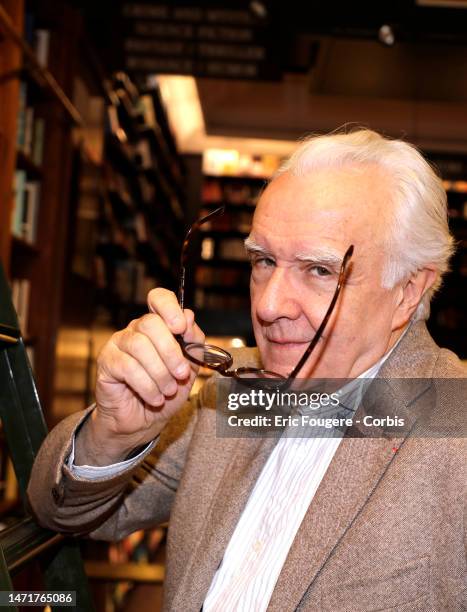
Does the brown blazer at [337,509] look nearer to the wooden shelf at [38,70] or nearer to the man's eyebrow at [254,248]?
the man's eyebrow at [254,248]

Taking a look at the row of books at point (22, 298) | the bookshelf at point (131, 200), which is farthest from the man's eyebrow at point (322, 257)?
the bookshelf at point (131, 200)

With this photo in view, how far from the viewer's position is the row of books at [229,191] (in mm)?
9359

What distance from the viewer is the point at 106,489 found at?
4.29 ft

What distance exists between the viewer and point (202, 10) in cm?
393

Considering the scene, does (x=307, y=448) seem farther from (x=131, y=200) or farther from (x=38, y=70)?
(x=131, y=200)

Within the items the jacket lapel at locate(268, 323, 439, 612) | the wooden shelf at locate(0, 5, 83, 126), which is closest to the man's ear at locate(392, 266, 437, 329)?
the jacket lapel at locate(268, 323, 439, 612)

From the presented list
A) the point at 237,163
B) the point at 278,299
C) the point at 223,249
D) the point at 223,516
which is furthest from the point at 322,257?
the point at 237,163

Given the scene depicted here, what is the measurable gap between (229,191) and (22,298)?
235 inches

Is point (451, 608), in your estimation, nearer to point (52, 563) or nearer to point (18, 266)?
point (52, 563)

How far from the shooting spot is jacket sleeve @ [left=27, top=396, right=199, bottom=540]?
1260 millimetres

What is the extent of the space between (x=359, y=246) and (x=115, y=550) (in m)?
3.94

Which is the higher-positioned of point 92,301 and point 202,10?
point 202,10

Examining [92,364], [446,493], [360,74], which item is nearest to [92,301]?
[92,364]

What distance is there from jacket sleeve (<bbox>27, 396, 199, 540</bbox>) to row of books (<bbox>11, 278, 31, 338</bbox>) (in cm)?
216
